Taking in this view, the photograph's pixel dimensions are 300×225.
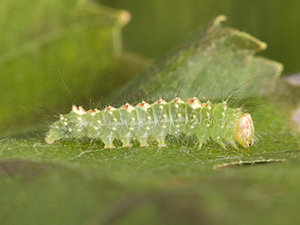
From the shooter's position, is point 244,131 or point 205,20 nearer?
point 244,131

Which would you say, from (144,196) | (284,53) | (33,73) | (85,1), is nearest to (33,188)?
(144,196)

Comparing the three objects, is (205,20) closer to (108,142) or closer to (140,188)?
(108,142)

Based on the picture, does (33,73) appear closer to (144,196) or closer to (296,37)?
(144,196)

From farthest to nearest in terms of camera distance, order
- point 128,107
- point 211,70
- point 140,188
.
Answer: point 211,70, point 128,107, point 140,188

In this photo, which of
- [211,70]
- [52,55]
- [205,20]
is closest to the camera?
[211,70]

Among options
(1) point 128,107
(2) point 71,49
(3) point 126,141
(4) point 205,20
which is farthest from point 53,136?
(4) point 205,20

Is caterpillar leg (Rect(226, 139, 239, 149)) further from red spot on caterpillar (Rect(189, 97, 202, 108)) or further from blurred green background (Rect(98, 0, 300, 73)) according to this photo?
blurred green background (Rect(98, 0, 300, 73))

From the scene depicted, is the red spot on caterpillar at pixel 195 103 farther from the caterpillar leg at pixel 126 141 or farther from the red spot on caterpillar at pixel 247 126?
the caterpillar leg at pixel 126 141

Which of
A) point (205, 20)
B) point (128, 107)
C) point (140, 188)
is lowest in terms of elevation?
point (128, 107)
